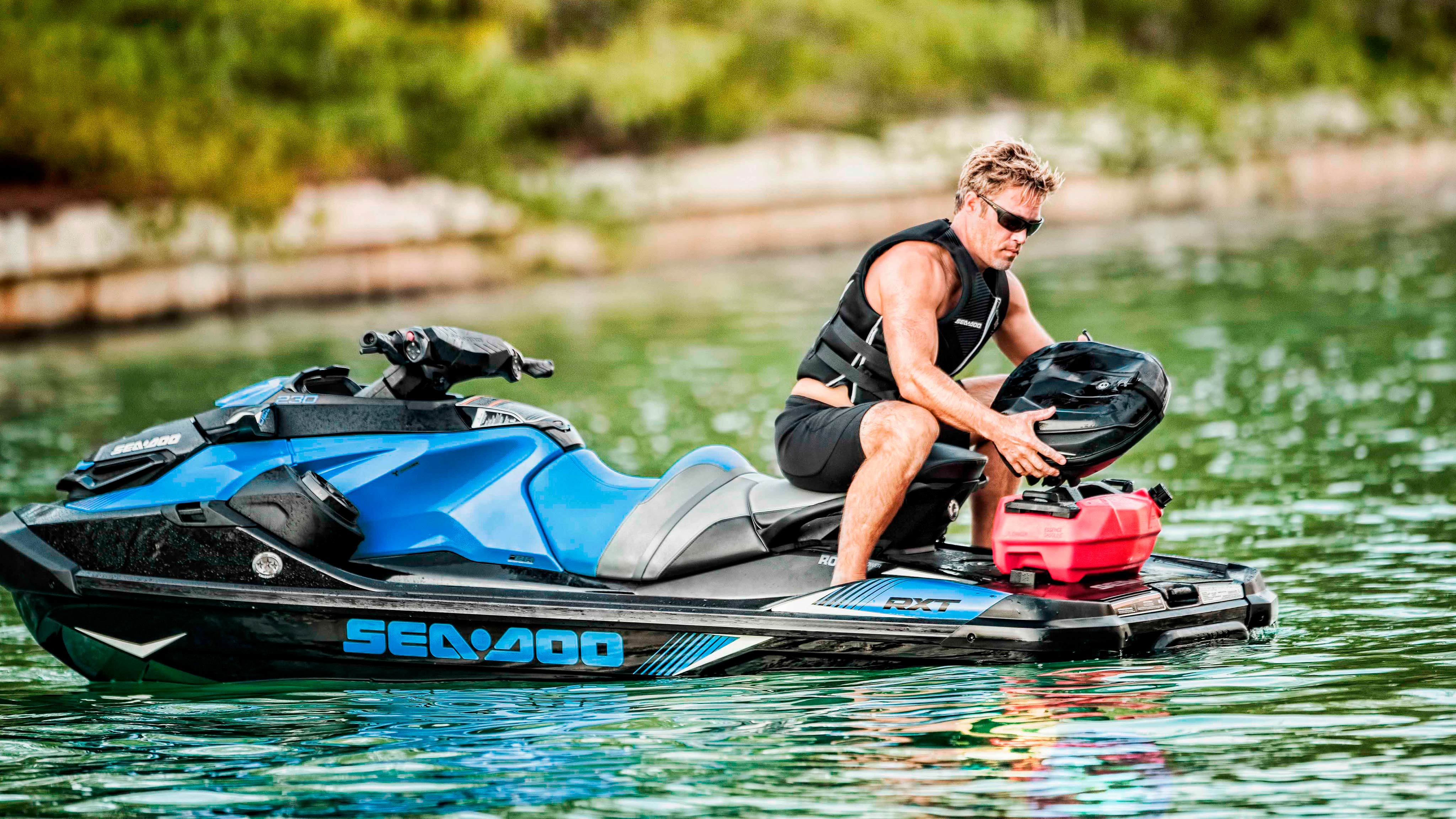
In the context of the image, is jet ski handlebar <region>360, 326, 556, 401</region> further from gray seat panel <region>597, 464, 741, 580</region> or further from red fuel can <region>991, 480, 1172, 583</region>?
red fuel can <region>991, 480, 1172, 583</region>

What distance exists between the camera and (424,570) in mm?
6117

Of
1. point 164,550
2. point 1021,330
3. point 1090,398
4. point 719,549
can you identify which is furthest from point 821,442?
point 164,550

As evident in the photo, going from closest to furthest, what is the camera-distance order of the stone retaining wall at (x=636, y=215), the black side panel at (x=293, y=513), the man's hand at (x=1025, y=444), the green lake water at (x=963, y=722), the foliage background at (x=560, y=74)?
the green lake water at (x=963, y=722), the man's hand at (x=1025, y=444), the black side panel at (x=293, y=513), the stone retaining wall at (x=636, y=215), the foliage background at (x=560, y=74)

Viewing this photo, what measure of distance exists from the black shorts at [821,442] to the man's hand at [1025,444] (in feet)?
1.13

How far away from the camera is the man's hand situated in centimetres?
554

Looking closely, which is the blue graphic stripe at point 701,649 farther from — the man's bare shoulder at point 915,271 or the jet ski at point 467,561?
the man's bare shoulder at point 915,271

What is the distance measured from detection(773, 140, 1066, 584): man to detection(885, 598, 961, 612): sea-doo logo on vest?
5.5 inches

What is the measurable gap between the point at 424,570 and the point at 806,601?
50.2 inches

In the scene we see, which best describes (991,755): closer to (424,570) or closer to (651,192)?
(424,570)

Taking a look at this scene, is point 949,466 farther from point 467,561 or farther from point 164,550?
point 164,550

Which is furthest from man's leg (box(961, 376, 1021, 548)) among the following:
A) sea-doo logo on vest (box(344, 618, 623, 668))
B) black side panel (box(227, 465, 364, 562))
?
black side panel (box(227, 465, 364, 562))

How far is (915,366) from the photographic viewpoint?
222 inches

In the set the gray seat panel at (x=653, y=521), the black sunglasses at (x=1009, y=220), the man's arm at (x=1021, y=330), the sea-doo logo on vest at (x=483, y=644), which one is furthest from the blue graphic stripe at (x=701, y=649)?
the black sunglasses at (x=1009, y=220)

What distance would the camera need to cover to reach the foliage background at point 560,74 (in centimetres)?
2495
